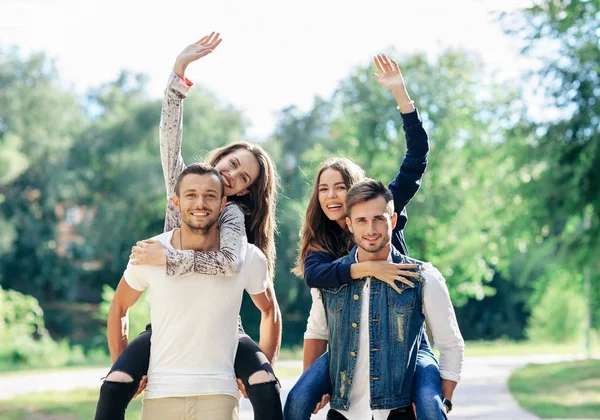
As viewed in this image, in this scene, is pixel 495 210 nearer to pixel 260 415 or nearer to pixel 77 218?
pixel 260 415

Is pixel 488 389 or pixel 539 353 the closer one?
pixel 488 389

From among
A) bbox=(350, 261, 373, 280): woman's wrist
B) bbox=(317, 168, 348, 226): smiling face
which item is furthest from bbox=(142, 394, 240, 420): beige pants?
bbox=(317, 168, 348, 226): smiling face

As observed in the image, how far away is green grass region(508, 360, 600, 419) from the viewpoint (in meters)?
10.7

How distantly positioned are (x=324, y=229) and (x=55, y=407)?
254 inches

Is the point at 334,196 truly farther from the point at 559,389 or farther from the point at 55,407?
the point at 559,389

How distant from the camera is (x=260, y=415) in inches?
137

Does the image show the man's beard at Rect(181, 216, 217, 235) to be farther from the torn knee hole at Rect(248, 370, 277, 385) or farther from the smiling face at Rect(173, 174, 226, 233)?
the torn knee hole at Rect(248, 370, 277, 385)

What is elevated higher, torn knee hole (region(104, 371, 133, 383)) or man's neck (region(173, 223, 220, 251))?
man's neck (region(173, 223, 220, 251))

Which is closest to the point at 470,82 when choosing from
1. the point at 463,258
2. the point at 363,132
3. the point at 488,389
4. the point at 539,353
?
the point at 363,132

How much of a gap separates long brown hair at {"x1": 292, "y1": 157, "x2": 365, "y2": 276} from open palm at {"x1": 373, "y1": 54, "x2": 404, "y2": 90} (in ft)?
1.40

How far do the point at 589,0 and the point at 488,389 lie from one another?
5786 millimetres

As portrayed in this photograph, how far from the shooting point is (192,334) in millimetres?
3414

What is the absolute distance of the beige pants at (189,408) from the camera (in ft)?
11.2

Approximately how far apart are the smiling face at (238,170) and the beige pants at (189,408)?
114 cm
